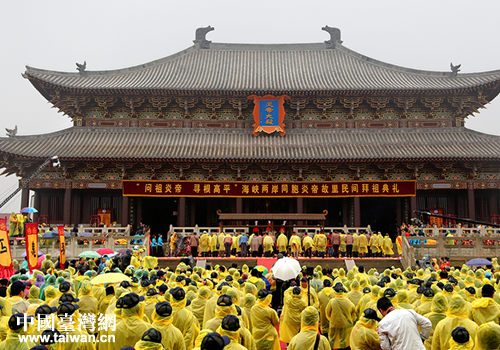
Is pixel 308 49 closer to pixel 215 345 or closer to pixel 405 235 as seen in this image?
pixel 405 235

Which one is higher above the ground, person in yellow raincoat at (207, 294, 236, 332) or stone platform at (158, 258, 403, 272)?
person in yellow raincoat at (207, 294, 236, 332)

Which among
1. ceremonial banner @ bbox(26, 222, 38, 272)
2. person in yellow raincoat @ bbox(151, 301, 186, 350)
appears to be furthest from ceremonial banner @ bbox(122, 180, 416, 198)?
person in yellow raincoat @ bbox(151, 301, 186, 350)

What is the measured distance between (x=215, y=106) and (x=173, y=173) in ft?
17.5

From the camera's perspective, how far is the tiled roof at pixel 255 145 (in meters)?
23.7

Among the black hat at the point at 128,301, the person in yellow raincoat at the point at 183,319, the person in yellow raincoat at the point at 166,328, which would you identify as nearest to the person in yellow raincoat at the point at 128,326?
the black hat at the point at 128,301

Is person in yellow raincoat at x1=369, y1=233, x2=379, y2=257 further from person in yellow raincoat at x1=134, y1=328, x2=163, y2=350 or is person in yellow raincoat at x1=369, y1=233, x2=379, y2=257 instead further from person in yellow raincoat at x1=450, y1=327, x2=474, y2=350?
person in yellow raincoat at x1=134, y1=328, x2=163, y2=350

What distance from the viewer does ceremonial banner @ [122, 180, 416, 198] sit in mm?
24312

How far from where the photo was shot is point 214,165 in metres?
24.7

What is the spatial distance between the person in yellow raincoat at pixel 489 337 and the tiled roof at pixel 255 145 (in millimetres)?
19435

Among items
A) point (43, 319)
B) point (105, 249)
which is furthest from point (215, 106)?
point (43, 319)

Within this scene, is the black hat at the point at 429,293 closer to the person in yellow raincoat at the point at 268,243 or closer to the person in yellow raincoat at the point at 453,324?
the person in yellow raincoat at the point at 453,324

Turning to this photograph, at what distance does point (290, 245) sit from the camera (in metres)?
19.2

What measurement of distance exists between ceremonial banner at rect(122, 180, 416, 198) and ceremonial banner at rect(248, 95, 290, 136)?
3774 millimetres

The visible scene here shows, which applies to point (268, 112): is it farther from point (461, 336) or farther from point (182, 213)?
point (461, 336)
